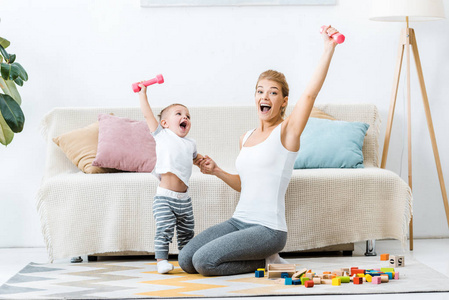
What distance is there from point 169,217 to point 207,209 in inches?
16.1

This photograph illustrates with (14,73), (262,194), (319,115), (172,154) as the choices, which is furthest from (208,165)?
(14,73)

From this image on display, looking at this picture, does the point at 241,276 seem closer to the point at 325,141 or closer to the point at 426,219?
the point at 325,141

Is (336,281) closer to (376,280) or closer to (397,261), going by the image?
(376,280)

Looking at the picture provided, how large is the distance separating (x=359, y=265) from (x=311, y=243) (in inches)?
12.7

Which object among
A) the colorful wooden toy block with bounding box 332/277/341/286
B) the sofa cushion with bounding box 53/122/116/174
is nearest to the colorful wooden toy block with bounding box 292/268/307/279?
the colorful wooden toy block with bounding box 332/277/341/286

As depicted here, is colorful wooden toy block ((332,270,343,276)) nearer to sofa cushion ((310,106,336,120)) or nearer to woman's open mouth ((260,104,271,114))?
woman's open mouth ((260,104,271,114))

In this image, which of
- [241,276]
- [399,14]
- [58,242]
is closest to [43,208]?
[58,242]

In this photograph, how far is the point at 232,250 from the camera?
2.68 m

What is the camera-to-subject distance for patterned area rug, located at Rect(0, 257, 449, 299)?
7.91ft

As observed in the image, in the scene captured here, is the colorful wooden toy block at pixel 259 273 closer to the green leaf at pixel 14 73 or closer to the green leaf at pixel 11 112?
the green leaf at pixel 11 112

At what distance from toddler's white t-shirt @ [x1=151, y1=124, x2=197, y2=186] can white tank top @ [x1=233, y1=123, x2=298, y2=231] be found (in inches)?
11.7

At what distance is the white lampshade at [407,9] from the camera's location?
3.61 metres

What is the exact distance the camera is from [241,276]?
2734mm

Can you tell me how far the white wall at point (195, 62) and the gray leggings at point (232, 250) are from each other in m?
1.41
